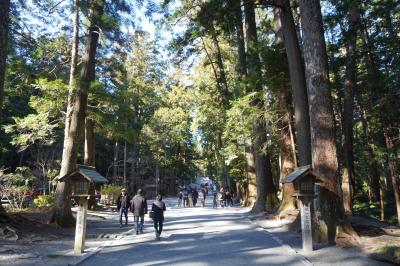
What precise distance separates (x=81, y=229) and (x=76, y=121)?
7962 millimetres

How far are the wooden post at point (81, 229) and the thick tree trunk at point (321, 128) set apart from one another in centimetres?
609

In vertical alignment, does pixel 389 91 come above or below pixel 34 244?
above

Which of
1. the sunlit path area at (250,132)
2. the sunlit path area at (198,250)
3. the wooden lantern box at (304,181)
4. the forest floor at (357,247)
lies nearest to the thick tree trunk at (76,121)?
the sunlit path area at (250,132)

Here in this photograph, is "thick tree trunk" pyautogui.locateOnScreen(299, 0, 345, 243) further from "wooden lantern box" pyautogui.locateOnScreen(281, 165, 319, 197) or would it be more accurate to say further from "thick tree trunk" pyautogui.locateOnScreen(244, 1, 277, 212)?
"thick tree trunk" pyautogui.locateOnScreen(244, 1, 277, 212)

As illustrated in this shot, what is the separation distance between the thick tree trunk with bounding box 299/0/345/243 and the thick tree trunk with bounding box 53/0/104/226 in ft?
29.0

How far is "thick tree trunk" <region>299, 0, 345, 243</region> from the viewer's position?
36.7ft

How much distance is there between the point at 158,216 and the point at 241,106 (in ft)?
26.0

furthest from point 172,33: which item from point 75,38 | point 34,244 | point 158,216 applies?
point 34,244

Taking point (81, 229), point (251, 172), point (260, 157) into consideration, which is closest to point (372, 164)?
point (260, 157)

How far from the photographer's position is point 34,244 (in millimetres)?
11680

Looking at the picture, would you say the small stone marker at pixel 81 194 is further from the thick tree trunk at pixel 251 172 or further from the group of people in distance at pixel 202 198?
the group of people in distance at pixel 202 198

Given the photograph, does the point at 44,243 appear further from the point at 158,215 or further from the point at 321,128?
the point at 321,128

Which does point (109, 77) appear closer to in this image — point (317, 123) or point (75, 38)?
point (75, 38)

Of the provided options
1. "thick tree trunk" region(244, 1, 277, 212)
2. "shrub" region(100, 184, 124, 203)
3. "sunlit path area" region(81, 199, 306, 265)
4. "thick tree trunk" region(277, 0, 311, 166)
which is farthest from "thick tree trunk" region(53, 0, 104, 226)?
"shrub" region(100, 184, 124, 203)
